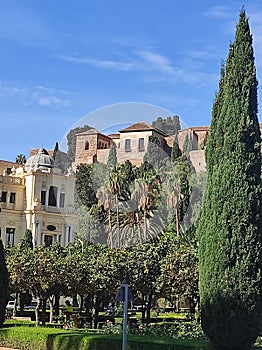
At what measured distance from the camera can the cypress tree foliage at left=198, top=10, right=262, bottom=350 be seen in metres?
13.3

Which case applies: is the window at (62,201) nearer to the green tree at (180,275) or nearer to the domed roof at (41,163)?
the domed roof at (41,163)

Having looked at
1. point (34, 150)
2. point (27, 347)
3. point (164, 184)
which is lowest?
point (27, 347)

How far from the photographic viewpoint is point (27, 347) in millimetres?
18641

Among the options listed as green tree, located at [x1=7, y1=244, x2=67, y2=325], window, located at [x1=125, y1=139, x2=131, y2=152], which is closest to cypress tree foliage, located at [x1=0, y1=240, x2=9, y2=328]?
green tree, located at [x1=7, y1=244, x2=67, y2=325]

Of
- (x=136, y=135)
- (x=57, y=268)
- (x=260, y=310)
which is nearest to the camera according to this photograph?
(x=260, y=310)

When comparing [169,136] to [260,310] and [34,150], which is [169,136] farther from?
[260,310]

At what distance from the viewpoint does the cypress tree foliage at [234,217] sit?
13344mm

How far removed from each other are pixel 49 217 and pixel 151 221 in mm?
14196

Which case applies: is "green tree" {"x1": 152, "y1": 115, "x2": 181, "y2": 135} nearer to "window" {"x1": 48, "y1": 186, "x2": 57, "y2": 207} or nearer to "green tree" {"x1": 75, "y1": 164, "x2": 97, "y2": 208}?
"green tree" {"x1": 75, "y1": 164, "x2": 97, "y2": 208}

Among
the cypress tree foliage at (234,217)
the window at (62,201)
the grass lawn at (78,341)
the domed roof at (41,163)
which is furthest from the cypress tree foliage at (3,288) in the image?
the domed roof at (41,163)

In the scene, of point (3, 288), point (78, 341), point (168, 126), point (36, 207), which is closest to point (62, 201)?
point (36, 207)

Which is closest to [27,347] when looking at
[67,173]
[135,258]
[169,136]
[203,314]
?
[203,314]

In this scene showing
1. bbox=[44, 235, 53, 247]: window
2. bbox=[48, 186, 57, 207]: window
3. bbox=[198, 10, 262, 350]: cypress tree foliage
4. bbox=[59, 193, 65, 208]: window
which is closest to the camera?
bbox=[198, 10, 262, 350]: cypress tree foliage

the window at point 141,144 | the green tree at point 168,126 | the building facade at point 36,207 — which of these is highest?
the green tree at point 168,126
